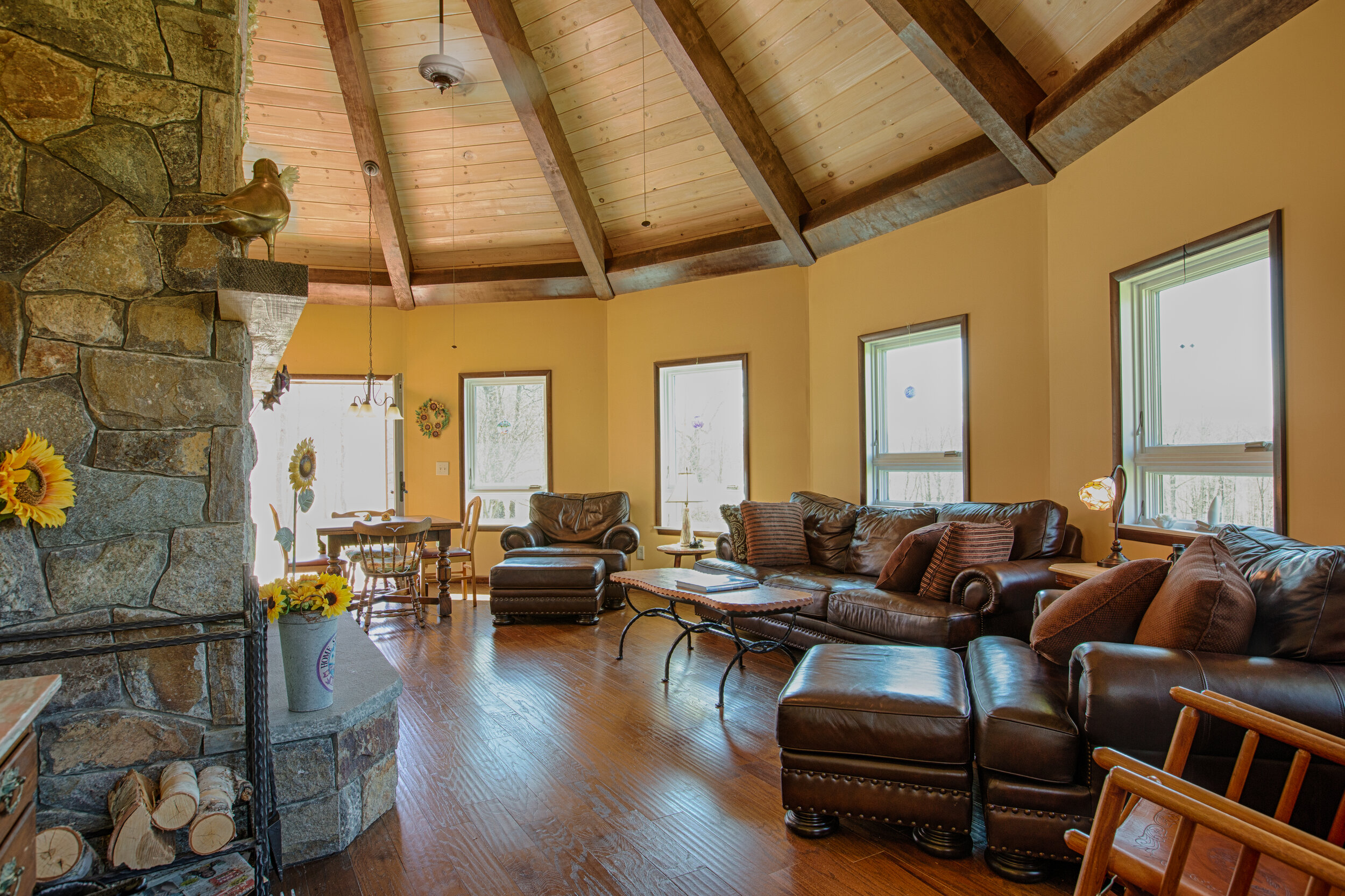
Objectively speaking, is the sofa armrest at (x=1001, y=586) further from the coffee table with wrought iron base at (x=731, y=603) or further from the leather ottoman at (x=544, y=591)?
the leather ottoman at (x=544, y=591)

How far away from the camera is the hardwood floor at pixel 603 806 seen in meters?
2.20

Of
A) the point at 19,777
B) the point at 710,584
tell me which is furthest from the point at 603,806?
the point at 19,777

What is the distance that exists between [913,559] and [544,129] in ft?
13.2

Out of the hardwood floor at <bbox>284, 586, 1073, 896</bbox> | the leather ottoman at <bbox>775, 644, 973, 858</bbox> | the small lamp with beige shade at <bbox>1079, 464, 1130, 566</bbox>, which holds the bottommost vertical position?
the hardwood floor at <bbox>284, 586, 1073, 896</bbox>

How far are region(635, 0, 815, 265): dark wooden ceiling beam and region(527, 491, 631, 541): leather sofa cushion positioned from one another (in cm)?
271

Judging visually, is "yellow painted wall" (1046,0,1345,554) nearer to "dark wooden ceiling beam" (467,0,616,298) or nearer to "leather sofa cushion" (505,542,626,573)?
"leather sofa cushion" (505,542,626,573)

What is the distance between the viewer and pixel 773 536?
5230 millimetres

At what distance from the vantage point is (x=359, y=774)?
8.18 feet

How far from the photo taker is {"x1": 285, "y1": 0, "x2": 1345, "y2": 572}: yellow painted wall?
9.20 feet

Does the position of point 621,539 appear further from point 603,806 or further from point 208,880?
point 208,880

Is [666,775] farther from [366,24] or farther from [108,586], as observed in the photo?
[366,24]

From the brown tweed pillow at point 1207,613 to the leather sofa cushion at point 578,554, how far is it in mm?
4297

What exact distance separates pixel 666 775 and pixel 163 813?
5.45ft

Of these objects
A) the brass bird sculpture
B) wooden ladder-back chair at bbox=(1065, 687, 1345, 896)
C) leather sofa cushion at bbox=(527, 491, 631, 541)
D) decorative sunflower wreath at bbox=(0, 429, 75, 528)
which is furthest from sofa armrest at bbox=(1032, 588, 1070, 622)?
leather sofa cushion at bbox=(527, 491, 631, 541)
